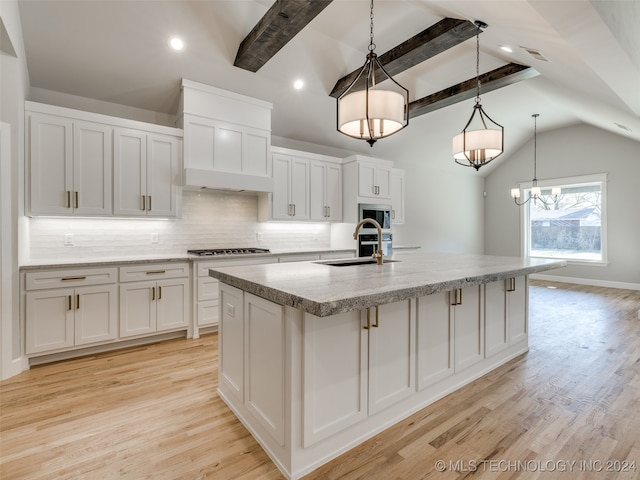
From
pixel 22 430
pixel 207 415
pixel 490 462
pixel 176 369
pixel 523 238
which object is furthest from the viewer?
pixel 523 238

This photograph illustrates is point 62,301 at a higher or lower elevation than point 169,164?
lower

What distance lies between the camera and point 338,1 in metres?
3.26

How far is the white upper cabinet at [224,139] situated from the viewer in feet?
12.3

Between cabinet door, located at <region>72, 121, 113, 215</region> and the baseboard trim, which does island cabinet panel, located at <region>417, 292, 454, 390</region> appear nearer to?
cabinet door, located at <region>72, 121, 113, 215</region>

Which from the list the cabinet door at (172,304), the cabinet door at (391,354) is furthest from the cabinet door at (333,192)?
the cabinet door at (391,354)

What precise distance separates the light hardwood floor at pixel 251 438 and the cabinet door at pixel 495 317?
0.22 meters

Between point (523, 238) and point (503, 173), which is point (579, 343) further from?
point (503, 173)

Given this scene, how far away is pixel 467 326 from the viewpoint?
97.3 inches

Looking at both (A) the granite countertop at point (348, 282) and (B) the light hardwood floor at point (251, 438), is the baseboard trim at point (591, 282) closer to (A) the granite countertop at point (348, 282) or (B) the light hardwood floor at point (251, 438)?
(B) the light hardwood floor at point (251, 438)

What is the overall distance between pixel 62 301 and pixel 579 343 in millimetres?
5231

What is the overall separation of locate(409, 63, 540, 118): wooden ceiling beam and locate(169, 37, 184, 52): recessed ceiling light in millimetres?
3632

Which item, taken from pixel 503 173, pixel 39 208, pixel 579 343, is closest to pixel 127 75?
pixel 39 208

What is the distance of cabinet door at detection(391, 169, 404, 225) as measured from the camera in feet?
19.9

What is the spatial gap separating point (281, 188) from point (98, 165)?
7.25ft
